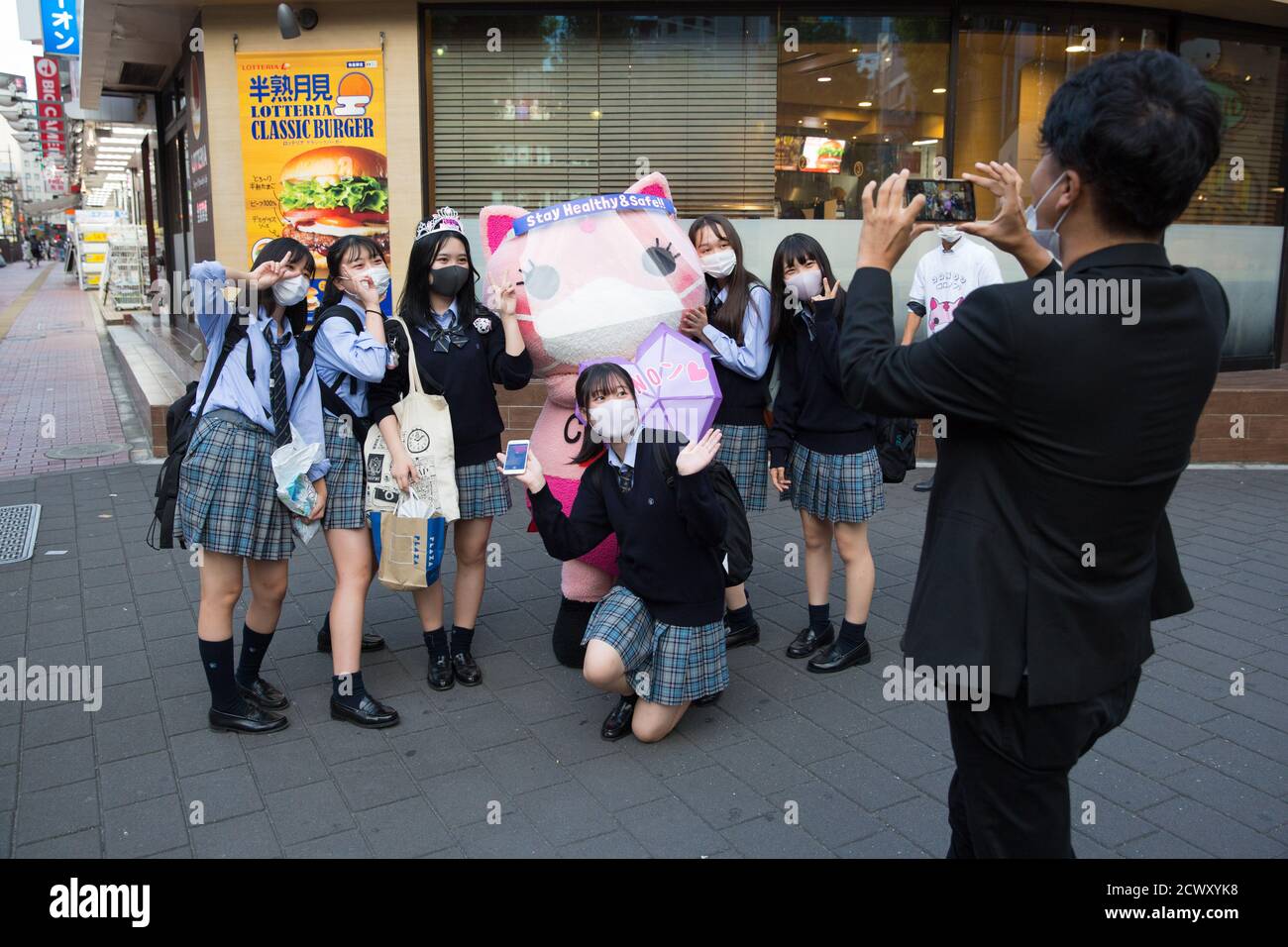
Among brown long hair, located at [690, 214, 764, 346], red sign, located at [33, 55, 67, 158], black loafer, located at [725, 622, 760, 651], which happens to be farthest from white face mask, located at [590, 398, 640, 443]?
red sign, located at [33, 55, 67, 158]

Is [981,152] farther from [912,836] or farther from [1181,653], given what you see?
[912,836]

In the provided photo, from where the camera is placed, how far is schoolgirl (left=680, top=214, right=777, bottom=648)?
174 inches

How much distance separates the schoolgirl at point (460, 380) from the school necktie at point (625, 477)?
647 millimetres

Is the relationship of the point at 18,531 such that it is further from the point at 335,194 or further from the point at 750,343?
the point at 750,343

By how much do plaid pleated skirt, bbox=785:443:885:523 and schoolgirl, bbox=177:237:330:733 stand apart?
2.03 m

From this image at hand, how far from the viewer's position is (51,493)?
24.8 feet

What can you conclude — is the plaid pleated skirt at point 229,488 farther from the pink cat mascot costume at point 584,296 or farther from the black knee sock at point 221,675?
the pink cat mascot costume at point 584,296

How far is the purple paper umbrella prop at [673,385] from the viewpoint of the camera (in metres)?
3.99

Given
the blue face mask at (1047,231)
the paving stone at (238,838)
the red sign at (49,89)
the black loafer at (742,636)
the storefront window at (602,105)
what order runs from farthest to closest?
1. the red sign at (49,89)
2. the storefront window at (602,105)
3. the black loafer at (742,636)
4. the paving stone at (238,838)
5. the blue face mask at (1047,231)

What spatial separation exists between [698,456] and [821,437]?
114 cm

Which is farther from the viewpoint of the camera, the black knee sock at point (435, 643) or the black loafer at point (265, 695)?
the black knee sock at point (435, 643)

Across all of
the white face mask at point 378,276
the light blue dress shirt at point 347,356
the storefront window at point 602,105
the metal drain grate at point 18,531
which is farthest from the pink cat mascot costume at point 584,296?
the storefront window at point 602,105

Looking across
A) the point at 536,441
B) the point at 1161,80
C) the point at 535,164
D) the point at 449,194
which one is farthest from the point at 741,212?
the point at 1161,80

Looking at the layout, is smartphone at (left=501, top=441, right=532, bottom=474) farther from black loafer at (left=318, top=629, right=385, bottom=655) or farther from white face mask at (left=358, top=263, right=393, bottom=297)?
black loafer at (left=318, top=629, right=385, bottom=655)
